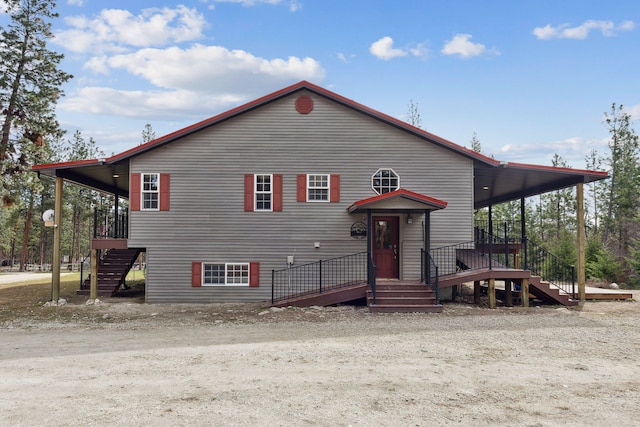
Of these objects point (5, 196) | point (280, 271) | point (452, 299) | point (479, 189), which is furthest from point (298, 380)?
point (5, 196)

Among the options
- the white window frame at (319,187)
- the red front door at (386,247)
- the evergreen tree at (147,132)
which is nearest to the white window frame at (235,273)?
the white window frame at (319,187)

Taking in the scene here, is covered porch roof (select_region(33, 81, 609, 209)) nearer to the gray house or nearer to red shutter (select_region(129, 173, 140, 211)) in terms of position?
the gray house

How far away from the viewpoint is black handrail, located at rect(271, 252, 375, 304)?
1529cm

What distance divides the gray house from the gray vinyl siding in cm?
3

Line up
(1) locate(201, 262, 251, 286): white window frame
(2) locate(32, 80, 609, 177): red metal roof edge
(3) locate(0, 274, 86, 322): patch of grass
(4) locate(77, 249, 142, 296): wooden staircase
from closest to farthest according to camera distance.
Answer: (3) locate(0, 274, 86, 322): patch of grass, (2) locate(32, 80, 609, 177): red metal roof edge, (1) locate(201, 262, 251, 286): white window frame, (4) locate(77, 249, 142, 296): wooden staircase

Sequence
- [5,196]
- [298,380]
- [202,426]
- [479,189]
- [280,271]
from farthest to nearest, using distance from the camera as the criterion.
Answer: [5,196]
[479,189]
[280,271]
[298,380]
[202,426]

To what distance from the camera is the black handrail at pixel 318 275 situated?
50.2 feet

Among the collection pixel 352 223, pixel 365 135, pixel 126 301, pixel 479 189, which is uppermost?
pixel 365 135

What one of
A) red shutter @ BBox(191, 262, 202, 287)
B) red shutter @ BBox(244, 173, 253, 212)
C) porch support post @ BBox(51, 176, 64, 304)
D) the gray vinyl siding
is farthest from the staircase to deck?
porch support post @ BBox(51, 176, 64, 304)

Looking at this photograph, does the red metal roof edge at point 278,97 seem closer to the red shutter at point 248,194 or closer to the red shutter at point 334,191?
the red shutter at point 248,194

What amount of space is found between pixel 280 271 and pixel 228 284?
5.95 ft

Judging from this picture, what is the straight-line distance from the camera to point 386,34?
20.7 meters

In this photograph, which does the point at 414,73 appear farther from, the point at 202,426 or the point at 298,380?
the point at 202,426

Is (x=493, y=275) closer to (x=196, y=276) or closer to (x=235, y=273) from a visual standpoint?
(x=235, y=273)
